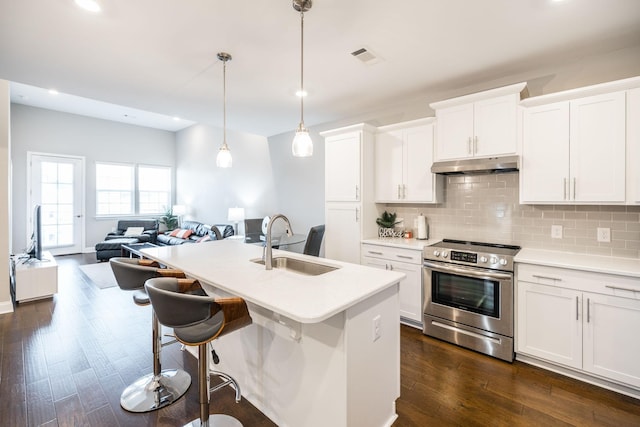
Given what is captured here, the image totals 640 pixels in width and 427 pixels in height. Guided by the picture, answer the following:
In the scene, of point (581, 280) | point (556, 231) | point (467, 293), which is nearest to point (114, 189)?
point (467, 293)

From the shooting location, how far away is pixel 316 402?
5.38 ft

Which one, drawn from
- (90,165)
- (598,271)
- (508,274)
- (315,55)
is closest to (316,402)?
(508,274)

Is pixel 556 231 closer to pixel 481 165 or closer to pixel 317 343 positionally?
pixel 481 165

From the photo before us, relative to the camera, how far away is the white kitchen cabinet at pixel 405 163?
338 cm

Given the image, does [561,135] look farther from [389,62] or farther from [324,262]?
[324,262]

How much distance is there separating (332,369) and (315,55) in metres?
2.49

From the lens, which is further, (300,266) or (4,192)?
(4,192)

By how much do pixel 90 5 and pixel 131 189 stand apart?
25.1 ft

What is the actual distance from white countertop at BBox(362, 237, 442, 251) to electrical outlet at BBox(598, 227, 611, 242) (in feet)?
4.64

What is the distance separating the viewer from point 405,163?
3.56 metres

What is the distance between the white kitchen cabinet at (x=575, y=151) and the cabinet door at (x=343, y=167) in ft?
5.74

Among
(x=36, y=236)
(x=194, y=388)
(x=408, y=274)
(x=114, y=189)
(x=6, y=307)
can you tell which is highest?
(x=114, y=189)

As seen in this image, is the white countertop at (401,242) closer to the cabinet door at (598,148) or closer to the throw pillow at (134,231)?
the cabinet door at (598,148)

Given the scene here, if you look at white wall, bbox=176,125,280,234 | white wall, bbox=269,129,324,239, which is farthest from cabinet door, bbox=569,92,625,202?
white wall, bbox=176,125,280,234
